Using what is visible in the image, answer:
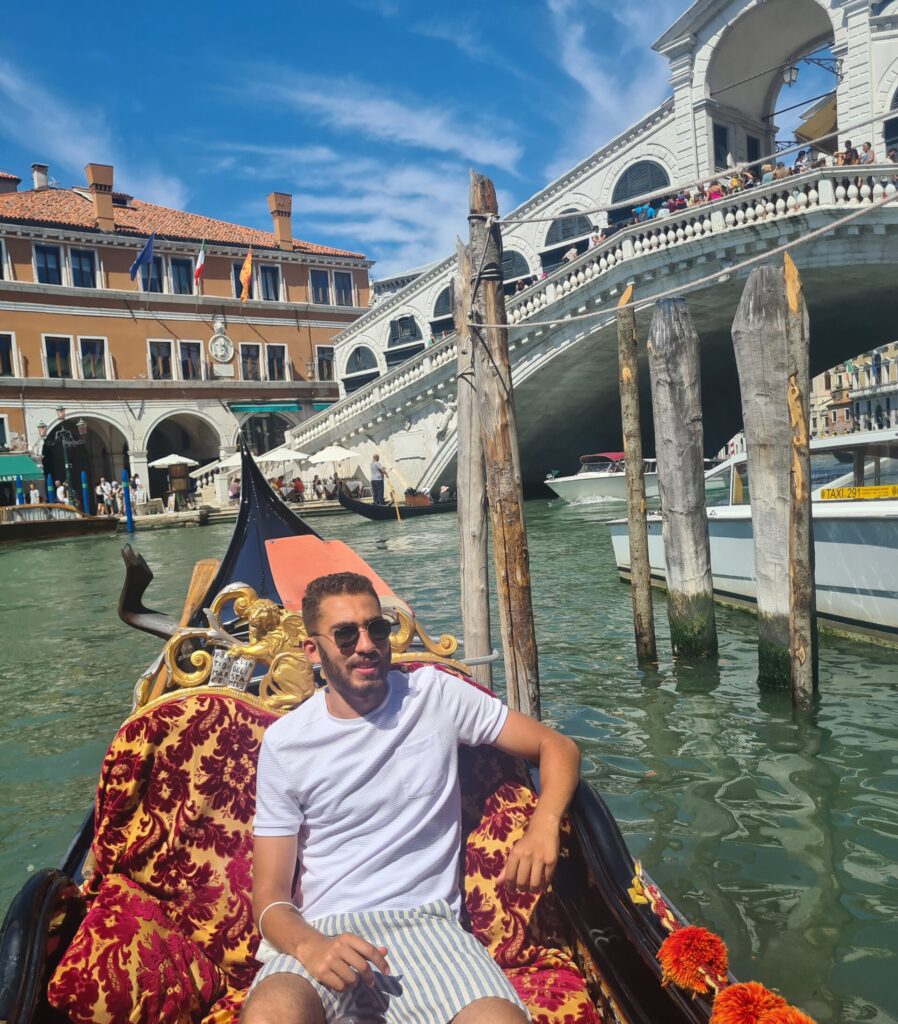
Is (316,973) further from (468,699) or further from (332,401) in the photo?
(332,401)

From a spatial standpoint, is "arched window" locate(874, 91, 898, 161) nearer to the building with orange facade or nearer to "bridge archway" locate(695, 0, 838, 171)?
"bridge archway" locate(695, 0, 838, 171)

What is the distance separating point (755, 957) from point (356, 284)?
84.4ft

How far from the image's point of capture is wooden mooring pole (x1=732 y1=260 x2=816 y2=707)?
12.8 ft

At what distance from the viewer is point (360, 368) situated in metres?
25.5

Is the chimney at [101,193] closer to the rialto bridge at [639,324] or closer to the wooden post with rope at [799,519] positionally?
the rialto bridge at [639,324]

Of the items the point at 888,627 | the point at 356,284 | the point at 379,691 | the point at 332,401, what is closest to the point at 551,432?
the point at 332,401

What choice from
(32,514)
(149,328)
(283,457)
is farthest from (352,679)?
(149,328)

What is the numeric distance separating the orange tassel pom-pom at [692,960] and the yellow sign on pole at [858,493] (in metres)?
4.29

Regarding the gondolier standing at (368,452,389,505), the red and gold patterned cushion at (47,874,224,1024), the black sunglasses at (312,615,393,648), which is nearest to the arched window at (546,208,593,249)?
the gondolier standing at (368,452,389,505)

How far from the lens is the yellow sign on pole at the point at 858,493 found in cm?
516

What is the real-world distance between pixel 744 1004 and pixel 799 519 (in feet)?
9.52

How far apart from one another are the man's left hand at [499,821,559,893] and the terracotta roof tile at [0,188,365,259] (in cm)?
2205

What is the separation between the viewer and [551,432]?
19.7 meters

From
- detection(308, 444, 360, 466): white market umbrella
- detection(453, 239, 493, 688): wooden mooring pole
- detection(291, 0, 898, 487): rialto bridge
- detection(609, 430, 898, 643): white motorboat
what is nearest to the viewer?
detection(453, 239, 493, 688): wooden mooring pole
